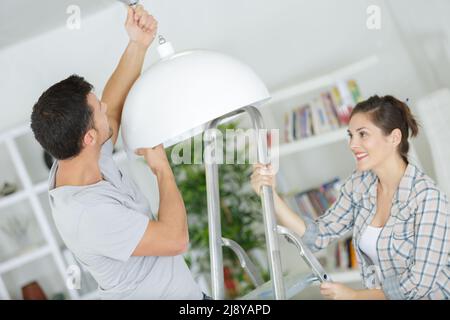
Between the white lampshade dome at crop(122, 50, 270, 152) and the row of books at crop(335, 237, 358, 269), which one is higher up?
the white lampshade dome at crop(122, 50, 270, 152)

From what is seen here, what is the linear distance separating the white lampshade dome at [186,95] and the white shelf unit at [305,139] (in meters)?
1.68

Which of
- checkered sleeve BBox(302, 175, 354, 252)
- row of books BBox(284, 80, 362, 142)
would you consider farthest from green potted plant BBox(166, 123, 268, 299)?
checkered sleeve BBox(302, 175, 354, 252)

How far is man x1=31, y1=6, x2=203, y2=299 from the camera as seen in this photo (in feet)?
4.36

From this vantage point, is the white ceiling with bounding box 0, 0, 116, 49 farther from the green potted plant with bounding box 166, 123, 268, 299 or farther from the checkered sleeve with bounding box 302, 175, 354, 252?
the checkered sleeve with bounding box 302, 175, 354, 252

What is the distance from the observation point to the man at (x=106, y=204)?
1330 millimetres

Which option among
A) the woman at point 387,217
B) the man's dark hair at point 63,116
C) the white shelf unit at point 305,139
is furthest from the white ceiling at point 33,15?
the woman at point 387,217

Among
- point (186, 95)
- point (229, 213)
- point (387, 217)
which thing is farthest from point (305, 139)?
point (186, 95)

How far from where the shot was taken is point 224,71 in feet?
3.76

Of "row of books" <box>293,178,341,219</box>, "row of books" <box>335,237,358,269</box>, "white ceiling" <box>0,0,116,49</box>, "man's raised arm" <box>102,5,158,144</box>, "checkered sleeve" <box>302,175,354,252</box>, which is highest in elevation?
"white ceiling" <box>0,0,116,49</box>

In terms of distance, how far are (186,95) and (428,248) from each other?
28.0 inches

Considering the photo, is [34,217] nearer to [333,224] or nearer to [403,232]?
[333,224]

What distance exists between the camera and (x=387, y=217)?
163cm

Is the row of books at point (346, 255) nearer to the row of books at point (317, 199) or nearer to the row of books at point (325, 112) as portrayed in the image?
the row of books at point (317, 199)

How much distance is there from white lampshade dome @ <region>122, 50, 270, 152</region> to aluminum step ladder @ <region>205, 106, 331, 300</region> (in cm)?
15
